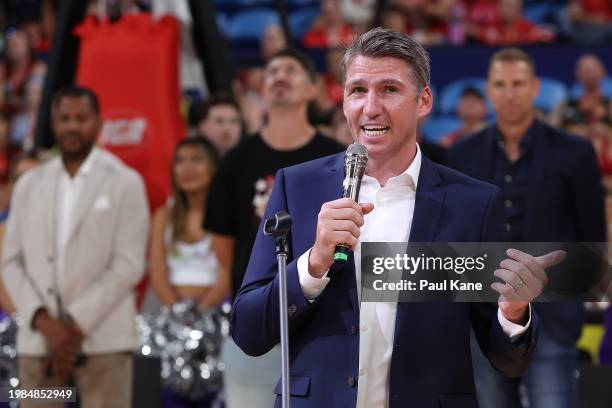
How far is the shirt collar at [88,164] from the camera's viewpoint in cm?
570

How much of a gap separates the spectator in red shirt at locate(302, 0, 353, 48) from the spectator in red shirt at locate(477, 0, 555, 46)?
4.34 ft

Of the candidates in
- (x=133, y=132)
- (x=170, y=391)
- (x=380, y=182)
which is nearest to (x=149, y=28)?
(x=133, y=132)

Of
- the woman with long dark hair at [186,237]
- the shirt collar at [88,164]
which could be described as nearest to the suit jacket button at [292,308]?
the shirt collar at [88,164]

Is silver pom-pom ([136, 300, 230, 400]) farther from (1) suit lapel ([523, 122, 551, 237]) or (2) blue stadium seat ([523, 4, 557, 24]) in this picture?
(2) blue stadium seat ([523, 4, 557, 24])

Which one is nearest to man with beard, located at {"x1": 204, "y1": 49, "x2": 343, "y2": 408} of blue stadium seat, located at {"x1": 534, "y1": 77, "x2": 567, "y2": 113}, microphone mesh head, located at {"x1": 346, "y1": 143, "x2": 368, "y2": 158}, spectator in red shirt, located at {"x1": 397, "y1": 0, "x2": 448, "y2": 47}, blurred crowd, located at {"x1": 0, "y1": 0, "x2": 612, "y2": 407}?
blurred crowd, located at {"x1": 0, "y1": 0, "x2": 612, "y2": 407}

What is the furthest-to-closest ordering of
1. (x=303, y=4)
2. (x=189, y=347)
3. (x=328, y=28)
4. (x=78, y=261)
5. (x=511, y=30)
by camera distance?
(x=303, y=4)
(x=328, y=28)
(x=511, y=30)
(x=189, y=347)
(x=78, y=261)

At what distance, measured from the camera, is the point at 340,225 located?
244 centimetres

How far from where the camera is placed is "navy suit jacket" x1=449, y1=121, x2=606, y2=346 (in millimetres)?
4961

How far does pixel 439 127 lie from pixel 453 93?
32cm

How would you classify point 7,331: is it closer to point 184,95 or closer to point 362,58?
point 184,95

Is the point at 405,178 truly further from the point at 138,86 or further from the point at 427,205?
the point at 138,86

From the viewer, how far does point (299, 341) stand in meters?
2.78

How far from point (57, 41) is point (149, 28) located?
36.2 inches

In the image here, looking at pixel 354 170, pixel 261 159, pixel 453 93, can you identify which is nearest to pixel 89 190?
pixel 261 159
